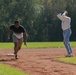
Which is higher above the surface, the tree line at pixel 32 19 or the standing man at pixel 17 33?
the standing man at pixel 17 33

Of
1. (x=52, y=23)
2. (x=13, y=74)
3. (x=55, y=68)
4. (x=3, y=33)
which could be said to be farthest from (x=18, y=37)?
(x=52, y=23)

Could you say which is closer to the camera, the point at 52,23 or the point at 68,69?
the point at 68,69

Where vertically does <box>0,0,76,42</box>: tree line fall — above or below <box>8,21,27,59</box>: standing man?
below

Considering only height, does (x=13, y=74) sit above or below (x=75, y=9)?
above

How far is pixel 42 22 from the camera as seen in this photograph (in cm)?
6938

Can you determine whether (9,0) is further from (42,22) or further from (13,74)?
(13,74)

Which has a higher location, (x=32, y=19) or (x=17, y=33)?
(x=17, y=33)

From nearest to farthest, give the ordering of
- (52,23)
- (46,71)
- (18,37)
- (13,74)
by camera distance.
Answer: (13,74), (46,71), (18,37), (52,23)

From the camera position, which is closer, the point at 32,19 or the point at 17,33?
the point at 17,33

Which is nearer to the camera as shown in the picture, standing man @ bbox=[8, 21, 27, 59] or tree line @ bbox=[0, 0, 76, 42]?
standing man @ bbox=[8, 21, 27, 59]

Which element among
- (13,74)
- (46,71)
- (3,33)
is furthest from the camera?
(3,33)

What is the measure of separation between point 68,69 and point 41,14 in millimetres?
58861

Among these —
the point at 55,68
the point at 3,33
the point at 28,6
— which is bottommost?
the point at 3,33

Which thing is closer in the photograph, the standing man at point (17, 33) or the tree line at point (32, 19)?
the standing man at point (17, 33)
